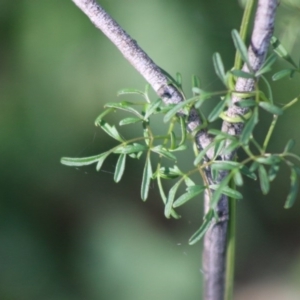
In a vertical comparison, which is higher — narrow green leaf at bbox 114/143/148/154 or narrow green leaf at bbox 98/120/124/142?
narrow green leaf at bbox 98/120/124/142

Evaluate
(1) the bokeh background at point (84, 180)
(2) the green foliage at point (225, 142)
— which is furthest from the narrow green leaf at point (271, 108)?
(1) the bokeh background at point (84, 180)

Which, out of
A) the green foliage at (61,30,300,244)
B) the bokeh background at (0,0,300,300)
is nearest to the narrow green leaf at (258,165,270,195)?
the green foliage at (61,30,300,244)

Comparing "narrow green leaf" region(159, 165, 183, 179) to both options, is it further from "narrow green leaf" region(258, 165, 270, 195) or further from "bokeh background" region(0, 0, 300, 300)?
"bokeh background" region(0, 0, 300, 300)

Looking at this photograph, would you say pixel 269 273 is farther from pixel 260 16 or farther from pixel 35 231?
pixel 260 16

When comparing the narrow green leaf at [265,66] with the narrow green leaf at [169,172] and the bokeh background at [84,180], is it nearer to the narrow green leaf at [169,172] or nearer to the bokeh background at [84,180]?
the narrow green leaf at [169,172]

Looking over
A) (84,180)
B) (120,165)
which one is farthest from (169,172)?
(84,180)

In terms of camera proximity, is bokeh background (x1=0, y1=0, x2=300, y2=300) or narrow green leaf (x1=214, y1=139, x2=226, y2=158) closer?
narrow green leaf (x1=214, y1=139, x2=226, y2=158)

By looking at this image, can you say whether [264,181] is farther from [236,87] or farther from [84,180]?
[84,180]

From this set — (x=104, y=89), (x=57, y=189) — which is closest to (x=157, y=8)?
(x=104, y=89)
